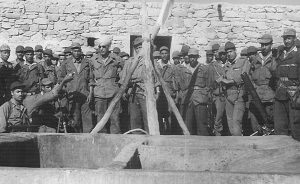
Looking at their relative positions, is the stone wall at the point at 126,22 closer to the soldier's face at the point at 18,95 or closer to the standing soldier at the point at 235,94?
the standing soldier at the point at 235,94

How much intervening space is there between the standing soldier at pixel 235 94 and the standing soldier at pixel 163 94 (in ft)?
3.00

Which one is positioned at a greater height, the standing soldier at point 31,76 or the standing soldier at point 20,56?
the standing soldier at point 20,56

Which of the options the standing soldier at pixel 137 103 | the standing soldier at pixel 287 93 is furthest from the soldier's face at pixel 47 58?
the standing soldier at pixel 287 93

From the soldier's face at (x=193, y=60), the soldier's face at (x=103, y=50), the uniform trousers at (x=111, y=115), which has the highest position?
the soldier's face at (x=103, y=50)

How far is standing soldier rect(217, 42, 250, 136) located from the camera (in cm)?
782

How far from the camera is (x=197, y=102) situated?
26.4 feet

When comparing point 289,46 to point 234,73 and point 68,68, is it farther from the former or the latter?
point 68,68

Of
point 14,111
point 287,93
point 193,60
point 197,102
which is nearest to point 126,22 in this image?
point 193,60

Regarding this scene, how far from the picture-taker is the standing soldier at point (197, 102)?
8.07 m

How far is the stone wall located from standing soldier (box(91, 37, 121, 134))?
9.91ft

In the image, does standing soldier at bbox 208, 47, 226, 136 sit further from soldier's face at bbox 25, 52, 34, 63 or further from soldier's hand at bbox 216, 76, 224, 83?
soldier's face at bbox 25, 52, 34, 63

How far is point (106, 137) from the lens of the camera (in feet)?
15.8

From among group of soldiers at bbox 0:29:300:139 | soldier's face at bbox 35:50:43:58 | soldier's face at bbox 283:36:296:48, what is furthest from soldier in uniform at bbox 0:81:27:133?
soldier's face at bbox 283:36:296:48

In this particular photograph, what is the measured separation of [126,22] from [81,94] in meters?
4.30
